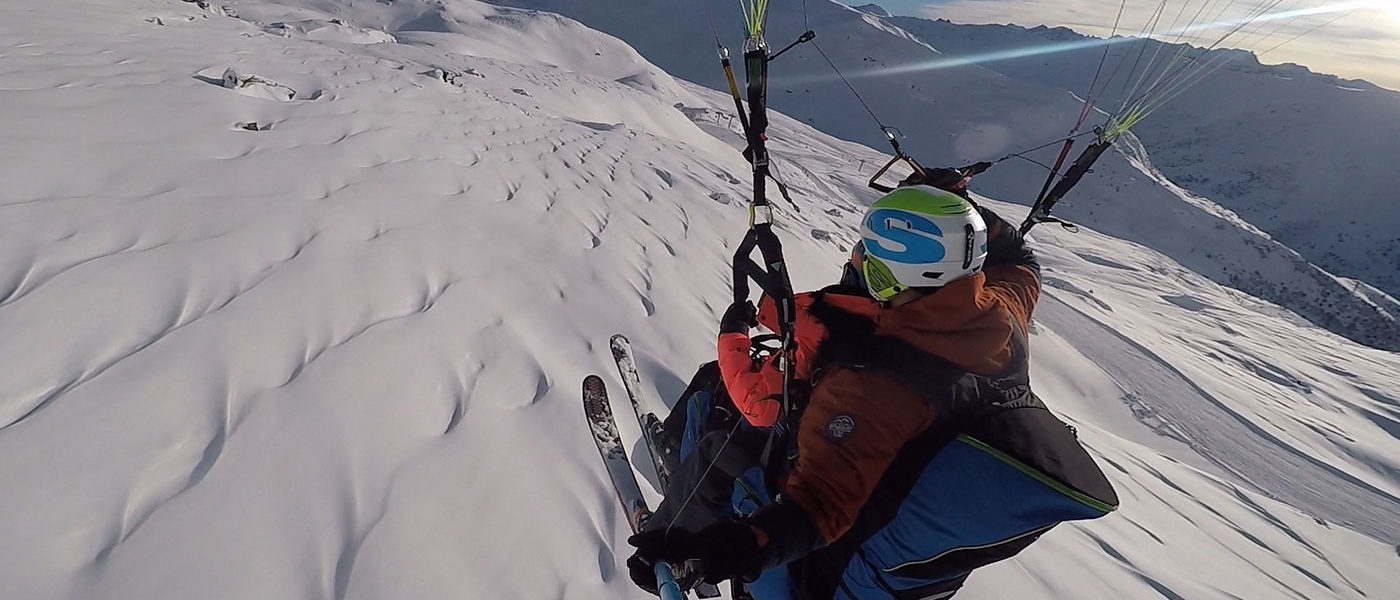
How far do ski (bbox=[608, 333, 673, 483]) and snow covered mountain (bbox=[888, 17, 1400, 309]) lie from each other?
211 feet

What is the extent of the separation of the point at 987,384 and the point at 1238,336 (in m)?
20.9

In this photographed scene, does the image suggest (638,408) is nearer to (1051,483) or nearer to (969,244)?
(969,244)

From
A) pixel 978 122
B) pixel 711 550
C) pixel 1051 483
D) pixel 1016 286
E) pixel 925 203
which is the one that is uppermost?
pixel 978 122

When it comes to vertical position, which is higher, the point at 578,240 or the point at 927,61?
the point at 927,61

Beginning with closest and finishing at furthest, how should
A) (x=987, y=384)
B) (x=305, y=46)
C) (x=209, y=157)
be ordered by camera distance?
1. (x=987, y=384)
2. (x=209, y=157)
3. (x=305, y=46)

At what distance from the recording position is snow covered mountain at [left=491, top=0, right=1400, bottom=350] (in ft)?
132

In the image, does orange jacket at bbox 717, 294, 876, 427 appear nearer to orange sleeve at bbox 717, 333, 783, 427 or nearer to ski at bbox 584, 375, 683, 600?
orange sleeve at bbox 717, 333, 783, 427

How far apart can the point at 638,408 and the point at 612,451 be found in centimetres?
48

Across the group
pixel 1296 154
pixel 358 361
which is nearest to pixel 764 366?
pixel 358 361

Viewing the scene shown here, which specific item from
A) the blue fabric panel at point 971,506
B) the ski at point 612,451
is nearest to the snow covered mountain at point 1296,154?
the ski at point 612,451

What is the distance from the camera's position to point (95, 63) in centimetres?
588

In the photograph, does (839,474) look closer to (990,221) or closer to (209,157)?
(990,221)

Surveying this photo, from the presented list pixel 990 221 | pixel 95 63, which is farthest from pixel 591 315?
pixel 95 63

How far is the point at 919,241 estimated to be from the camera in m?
1.96
